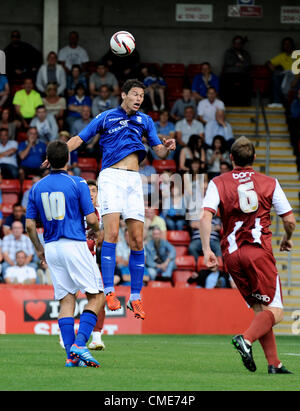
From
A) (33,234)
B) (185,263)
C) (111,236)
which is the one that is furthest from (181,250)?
(33,234)

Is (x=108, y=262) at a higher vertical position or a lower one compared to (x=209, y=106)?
lower

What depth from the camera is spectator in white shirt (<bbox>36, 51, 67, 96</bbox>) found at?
20.9 m

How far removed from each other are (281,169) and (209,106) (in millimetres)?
2347

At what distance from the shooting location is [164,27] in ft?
79.5

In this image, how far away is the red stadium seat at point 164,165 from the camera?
771 inches

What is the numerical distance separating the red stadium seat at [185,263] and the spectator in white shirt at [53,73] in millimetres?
5544

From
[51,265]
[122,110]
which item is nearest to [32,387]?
[51,265]

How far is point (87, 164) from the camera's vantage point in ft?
63.4

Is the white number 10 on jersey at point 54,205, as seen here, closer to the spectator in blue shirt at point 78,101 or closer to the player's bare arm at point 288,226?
the player's bare arm at point 288,226

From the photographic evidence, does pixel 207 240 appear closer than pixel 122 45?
Yes

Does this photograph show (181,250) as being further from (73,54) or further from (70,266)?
(70,266)

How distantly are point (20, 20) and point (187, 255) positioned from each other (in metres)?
9.12

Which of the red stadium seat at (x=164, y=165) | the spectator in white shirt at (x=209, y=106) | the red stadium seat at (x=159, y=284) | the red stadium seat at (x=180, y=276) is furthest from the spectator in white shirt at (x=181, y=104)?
the red stadium seat at (x=159, y=284)

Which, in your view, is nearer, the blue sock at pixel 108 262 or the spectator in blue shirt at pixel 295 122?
the blue sock at pixel 108 262
